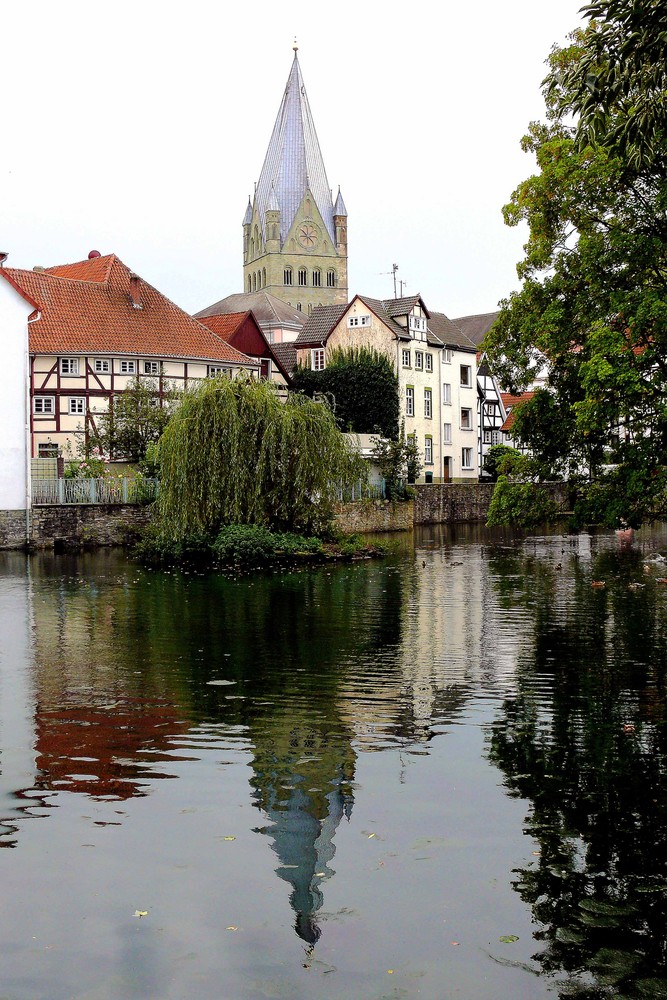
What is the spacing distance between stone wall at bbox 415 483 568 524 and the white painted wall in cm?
2584

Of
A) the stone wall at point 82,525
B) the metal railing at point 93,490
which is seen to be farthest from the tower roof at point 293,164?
the stone wall at point 82,525

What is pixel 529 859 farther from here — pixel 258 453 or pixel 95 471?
pixel 95 471

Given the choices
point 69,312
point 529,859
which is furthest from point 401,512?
point 529,859

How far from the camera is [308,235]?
141m

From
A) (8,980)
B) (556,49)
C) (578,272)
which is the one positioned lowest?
(8,980)

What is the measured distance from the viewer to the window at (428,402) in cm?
7469

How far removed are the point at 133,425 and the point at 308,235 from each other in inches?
3807

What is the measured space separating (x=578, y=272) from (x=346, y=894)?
20059mm

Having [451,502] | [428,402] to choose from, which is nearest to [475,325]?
[428,402]

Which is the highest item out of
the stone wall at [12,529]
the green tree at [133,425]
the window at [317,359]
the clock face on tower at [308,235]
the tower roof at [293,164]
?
the tower roof at [293,164]

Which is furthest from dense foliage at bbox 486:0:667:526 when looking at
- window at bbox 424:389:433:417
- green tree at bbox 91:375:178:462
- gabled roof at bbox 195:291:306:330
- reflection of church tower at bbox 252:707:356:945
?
gabled roof at bbox 195:291:306:330

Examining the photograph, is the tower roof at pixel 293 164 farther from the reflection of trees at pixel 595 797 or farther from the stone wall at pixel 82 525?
the reflection of trees at pixel 595 797

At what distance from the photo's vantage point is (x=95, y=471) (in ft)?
153

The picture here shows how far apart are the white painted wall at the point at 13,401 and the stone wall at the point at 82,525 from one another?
111 centimetres
